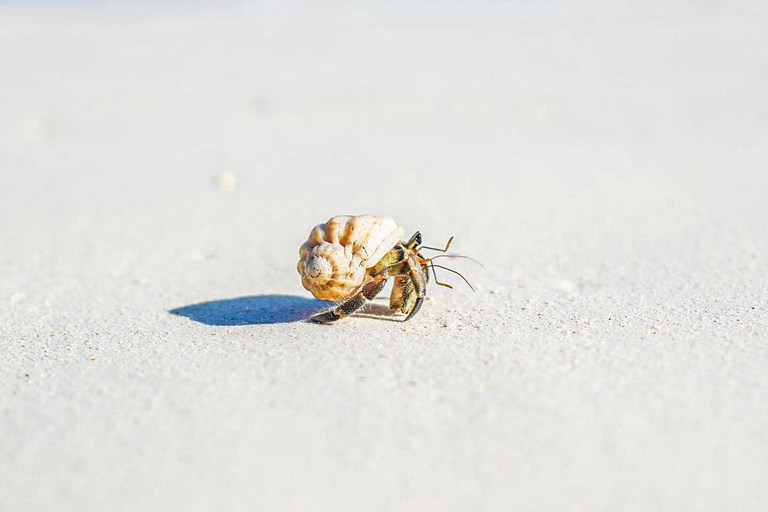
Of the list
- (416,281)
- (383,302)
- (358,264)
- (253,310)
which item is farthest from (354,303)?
(253,310)

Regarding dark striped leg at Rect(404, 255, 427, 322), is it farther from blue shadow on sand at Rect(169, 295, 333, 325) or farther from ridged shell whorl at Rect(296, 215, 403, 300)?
blue shadow on sand at Rect(169, 295, 333, 325)

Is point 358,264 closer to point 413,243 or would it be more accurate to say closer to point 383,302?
point 413,243

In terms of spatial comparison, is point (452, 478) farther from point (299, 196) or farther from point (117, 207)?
point (117, 207)

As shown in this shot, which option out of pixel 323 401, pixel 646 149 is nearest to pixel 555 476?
pixel 323 401

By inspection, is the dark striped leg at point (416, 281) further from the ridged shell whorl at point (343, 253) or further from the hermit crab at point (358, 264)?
the ridged shell whorl at point (343, 253)

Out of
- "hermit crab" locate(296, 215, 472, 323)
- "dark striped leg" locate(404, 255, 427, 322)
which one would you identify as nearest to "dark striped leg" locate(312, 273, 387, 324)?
"hermit crab" locate(296, 215, 472, 323)

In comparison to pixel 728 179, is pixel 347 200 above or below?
below
